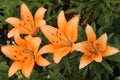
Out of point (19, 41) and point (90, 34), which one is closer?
point (90, 34)

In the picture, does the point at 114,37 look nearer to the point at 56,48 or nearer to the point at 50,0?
the point at 56,48

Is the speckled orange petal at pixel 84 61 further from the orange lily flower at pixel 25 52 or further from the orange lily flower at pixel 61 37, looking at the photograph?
the orange lily flower at pixel 25 52

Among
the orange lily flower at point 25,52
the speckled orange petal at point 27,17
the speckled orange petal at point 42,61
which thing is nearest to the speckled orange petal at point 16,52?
the orange lily flower at point 25,52

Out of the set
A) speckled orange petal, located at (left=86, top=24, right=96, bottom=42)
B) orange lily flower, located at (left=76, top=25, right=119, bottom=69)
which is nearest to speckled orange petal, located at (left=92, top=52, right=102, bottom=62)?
orange lily flower, located at (left=76, top=25, right=119, bottom=69)

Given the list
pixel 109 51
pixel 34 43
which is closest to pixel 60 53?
pixel 34 43

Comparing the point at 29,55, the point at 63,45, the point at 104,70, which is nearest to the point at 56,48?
the point at 63,45

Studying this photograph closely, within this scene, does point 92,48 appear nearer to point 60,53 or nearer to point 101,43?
point 101,43
